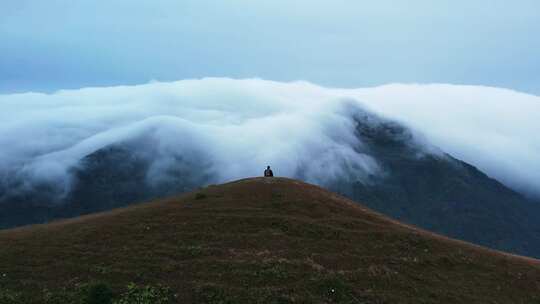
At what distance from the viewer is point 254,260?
124ft

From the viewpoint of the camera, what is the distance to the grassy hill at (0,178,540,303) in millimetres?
33875

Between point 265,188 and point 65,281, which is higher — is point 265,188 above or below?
above

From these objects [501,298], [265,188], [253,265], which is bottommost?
[501,298]

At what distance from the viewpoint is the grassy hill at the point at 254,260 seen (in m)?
33.9

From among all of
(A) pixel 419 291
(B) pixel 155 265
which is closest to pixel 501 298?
(A) pixel 419 291

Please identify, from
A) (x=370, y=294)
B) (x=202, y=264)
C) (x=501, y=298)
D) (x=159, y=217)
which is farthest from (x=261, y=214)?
(x=501, y=298)

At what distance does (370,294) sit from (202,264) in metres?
11.4

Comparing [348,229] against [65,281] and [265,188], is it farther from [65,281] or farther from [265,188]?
[65,281]

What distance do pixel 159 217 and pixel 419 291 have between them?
23.5 metres

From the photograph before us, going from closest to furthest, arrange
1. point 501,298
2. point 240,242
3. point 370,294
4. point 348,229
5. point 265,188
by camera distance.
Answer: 1. point 370,294
2. point 501,298
3. point 240,242
4. point 348,229
5. point 265,188

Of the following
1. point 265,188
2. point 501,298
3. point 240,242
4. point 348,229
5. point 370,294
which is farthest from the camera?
point 265,188

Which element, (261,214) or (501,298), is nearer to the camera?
(501,298)

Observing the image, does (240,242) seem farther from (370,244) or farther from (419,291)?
(419,291)

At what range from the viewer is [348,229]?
46.0 metres
